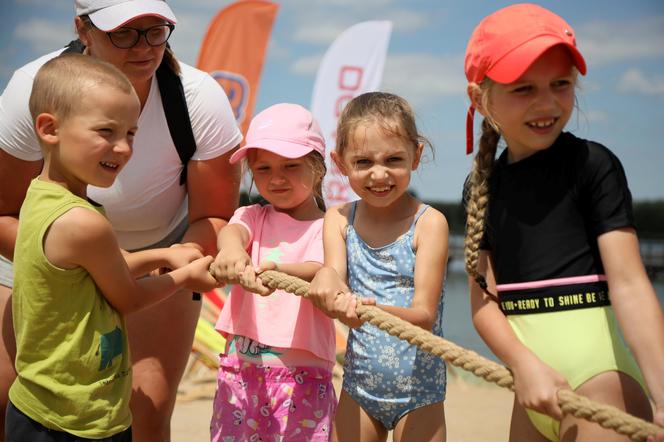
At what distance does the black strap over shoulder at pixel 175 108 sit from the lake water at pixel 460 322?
4176 millimetres

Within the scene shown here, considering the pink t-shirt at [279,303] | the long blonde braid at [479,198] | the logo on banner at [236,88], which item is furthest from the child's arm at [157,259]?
the logo on banner at [236,88]

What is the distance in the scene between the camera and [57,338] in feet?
7.01

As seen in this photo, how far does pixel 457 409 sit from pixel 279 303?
373 cm

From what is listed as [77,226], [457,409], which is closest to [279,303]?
[77,226]

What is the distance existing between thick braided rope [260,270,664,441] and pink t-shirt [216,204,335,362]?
0.33m

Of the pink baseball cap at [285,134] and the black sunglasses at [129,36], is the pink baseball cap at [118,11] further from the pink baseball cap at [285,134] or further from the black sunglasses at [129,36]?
the pink baseball cap at [285,134]

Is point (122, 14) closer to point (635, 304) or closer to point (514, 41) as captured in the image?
point (514, 41)

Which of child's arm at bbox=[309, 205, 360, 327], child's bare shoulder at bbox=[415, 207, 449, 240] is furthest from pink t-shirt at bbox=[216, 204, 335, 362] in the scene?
child's bare shoulder at bbox=[415, 207, 449, 240]

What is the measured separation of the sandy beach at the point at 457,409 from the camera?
5359mm

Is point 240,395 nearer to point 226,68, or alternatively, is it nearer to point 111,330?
point 111,330

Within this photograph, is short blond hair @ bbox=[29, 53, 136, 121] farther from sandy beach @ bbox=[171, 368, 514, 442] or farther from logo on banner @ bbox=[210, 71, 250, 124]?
logo on banner @ bbox=[210, 71, 250, 124]

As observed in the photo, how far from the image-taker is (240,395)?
2646 mm

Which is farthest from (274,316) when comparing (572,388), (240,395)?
(572,388)

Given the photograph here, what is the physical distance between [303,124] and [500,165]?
82cm
